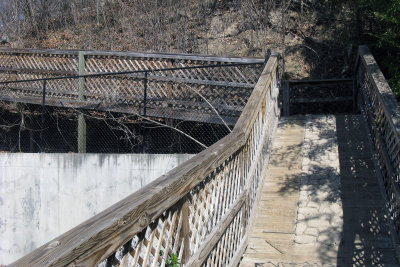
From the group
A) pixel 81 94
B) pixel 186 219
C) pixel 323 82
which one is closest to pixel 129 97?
pixel 81 94

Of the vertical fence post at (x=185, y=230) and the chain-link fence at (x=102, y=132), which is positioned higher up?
the chain-link fence at (x=102, y=132)

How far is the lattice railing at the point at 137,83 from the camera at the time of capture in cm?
812

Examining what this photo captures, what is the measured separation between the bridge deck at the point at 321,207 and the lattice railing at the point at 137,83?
1.75 metres

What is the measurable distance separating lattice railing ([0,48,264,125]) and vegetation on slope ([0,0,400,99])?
3.07 meters

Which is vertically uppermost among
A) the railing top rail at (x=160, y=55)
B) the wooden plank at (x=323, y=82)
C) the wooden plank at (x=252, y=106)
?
the railing top rail at (x=160, y=55)

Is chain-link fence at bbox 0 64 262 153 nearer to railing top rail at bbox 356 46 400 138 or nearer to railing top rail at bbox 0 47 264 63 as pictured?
railing top rail at bbox 0 47 264 63

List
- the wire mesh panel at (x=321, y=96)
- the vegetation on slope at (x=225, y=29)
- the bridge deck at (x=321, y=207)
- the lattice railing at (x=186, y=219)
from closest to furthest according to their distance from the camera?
the lattice railing at (x=186, y=219) → the bridge deck at (x=321, y=207) → the wire mesh panel at (x=321, y=96) → the vegetation on slope at (x=225, y=29)

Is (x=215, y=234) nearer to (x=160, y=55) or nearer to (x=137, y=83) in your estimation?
(x=160, y=55)

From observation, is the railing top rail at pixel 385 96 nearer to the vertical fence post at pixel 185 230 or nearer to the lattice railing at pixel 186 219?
the lattice railing at pixel 186 219

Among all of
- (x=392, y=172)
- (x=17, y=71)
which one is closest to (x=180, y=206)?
(x=392, y=172)

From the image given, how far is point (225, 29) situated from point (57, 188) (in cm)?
727

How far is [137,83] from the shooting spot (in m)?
9.12

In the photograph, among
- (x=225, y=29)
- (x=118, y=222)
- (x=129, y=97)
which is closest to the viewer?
(x=118, y=222)

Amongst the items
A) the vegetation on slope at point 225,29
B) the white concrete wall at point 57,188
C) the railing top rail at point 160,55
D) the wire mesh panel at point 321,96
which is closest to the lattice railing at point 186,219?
the railing top rail at point 160,55
